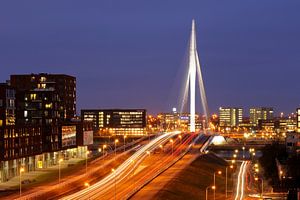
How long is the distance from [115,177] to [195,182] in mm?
11408

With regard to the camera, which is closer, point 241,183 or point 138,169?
point 241,183

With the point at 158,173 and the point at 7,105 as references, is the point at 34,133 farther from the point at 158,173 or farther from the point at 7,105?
the point at 158,173

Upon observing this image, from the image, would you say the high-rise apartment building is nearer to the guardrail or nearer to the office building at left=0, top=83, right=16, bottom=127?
the office building at left=0, top=83, right=16, bottom=127

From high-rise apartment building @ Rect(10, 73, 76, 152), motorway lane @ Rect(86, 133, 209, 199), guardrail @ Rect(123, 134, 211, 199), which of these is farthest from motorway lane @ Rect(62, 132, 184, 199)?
high-rise apartment building @ Rect(10, 73, 76, 152)

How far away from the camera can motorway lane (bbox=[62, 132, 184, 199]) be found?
208 feet

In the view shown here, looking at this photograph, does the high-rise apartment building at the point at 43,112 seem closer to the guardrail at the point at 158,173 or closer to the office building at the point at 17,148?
the office building at the point at 17,148

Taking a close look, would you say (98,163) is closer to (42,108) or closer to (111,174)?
(111,174)

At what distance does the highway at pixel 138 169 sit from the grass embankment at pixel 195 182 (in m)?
3.20

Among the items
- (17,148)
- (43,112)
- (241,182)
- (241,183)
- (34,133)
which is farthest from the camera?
(43,112)

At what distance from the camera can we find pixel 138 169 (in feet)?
295

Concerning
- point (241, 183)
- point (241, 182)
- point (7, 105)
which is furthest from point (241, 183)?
point (7, 105)

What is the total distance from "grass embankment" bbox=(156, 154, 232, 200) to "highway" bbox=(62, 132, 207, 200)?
3199 millimetres

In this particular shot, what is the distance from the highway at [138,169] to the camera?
64188 millimetres

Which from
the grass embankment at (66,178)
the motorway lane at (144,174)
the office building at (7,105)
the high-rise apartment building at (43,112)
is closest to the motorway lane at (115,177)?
the motorway lane at (144,174)
